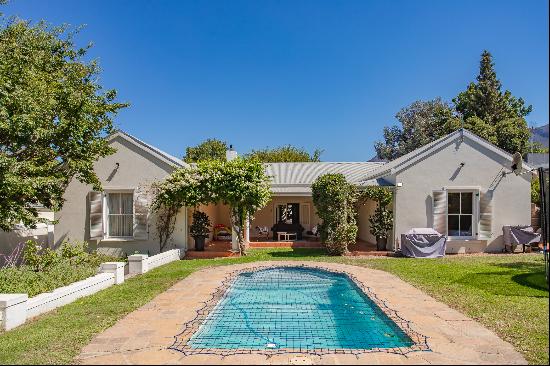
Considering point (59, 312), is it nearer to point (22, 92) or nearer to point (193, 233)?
point (22, 92)

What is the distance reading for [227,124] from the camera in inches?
1651

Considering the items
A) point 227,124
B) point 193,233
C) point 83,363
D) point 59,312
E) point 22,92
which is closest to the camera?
point 83,363

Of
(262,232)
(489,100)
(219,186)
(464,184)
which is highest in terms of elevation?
(489,100)

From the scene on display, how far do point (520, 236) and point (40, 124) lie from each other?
21.1 metres

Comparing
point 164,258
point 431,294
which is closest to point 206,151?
point 164,258

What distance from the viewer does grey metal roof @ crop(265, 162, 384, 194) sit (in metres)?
25.4

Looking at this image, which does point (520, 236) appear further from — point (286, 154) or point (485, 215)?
point (286, 154)

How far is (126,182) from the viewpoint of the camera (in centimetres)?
2117

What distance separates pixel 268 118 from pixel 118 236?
70.0 feet

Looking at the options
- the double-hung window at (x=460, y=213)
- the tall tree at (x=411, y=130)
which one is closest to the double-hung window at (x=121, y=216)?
the double-hung window at (x=460, y=213)

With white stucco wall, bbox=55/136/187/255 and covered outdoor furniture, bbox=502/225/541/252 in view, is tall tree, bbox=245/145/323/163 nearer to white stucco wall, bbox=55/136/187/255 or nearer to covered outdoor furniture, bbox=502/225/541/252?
white stucco wall, bbox=55/136/187/255

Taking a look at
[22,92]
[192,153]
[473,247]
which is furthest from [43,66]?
[192,153]

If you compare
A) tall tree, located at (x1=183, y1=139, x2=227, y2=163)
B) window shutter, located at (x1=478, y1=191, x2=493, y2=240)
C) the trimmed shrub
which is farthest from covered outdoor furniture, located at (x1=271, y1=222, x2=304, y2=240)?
tall tree, located at (x1=183, y1=139, x2=227, y2=163)

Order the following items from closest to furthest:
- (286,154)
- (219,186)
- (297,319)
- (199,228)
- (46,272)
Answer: (297,319) → (46,272) → (219,186) → (199,228) → (286,154)
